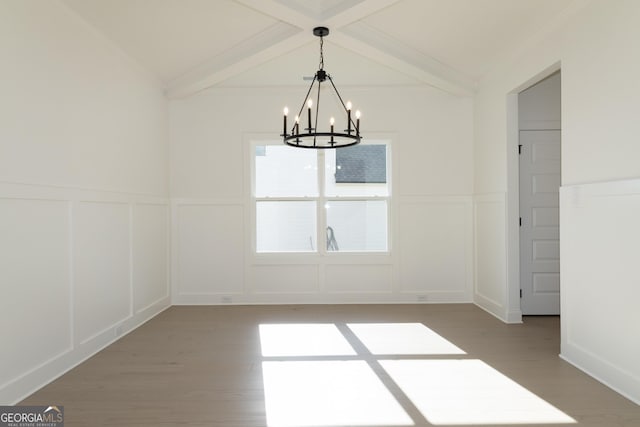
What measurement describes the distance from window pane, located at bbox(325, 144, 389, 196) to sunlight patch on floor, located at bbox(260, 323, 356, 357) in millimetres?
1990

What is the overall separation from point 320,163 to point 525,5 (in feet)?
9.66

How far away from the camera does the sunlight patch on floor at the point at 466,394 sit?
2.41 meters

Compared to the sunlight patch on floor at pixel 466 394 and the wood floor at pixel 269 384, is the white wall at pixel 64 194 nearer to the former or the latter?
the wood floor at pixel 269 384

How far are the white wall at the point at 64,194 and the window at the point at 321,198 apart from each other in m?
1.60

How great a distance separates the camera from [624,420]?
2.37m

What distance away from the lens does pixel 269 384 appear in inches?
114

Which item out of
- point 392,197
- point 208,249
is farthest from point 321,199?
point 208,249

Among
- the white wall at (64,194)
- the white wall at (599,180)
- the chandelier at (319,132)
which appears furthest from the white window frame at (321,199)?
the white wall at (599,180)

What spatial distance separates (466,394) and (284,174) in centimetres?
369

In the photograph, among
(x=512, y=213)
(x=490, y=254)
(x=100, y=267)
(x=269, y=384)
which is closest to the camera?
(x=269, y=384)

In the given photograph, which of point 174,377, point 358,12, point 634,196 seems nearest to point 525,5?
point 358,12

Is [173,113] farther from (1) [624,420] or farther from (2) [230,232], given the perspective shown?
(1) [624,420]

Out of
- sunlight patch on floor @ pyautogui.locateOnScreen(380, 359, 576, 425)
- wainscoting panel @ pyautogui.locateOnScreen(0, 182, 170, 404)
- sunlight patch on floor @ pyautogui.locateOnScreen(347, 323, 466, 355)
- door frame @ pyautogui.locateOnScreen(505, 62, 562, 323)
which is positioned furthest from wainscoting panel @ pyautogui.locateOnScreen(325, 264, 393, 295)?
wainscoting panel @ pyautogui.locateOnScreen(0, 182, 170, 404)

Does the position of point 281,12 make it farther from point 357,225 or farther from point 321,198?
point 357,225
